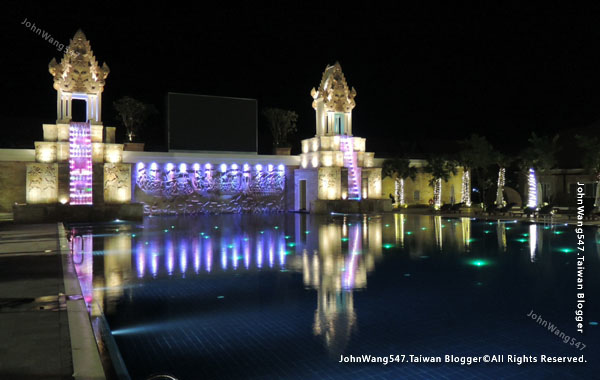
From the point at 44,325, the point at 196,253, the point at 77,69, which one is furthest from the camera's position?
the point at 77,69

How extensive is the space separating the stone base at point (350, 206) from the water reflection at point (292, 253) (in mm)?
9106

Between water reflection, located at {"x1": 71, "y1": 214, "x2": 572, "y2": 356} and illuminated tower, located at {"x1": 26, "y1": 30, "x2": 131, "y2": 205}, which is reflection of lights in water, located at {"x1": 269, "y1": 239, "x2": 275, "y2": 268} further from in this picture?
illuminated tower, located at {"x1": 26, "y1": 30, "x2": 131, "y2": 205}

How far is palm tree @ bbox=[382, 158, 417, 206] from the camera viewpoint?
30375mm

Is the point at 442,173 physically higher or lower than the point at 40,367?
higher

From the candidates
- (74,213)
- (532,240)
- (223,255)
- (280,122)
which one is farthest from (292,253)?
(280,122)

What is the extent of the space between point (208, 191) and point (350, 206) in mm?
8367

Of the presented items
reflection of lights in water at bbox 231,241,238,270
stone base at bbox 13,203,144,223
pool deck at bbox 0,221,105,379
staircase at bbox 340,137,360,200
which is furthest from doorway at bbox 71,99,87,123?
pool deck at bbox 0,221,105,379

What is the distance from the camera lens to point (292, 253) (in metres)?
10.6

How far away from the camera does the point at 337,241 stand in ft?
42.2

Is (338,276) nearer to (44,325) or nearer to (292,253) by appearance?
(292,253)

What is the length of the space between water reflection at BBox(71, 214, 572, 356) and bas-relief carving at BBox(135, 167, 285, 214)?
27.7ft

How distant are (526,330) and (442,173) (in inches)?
1010

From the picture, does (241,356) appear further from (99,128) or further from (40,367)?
(99,128)

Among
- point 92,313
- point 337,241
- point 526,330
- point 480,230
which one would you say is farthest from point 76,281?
point 480,230
